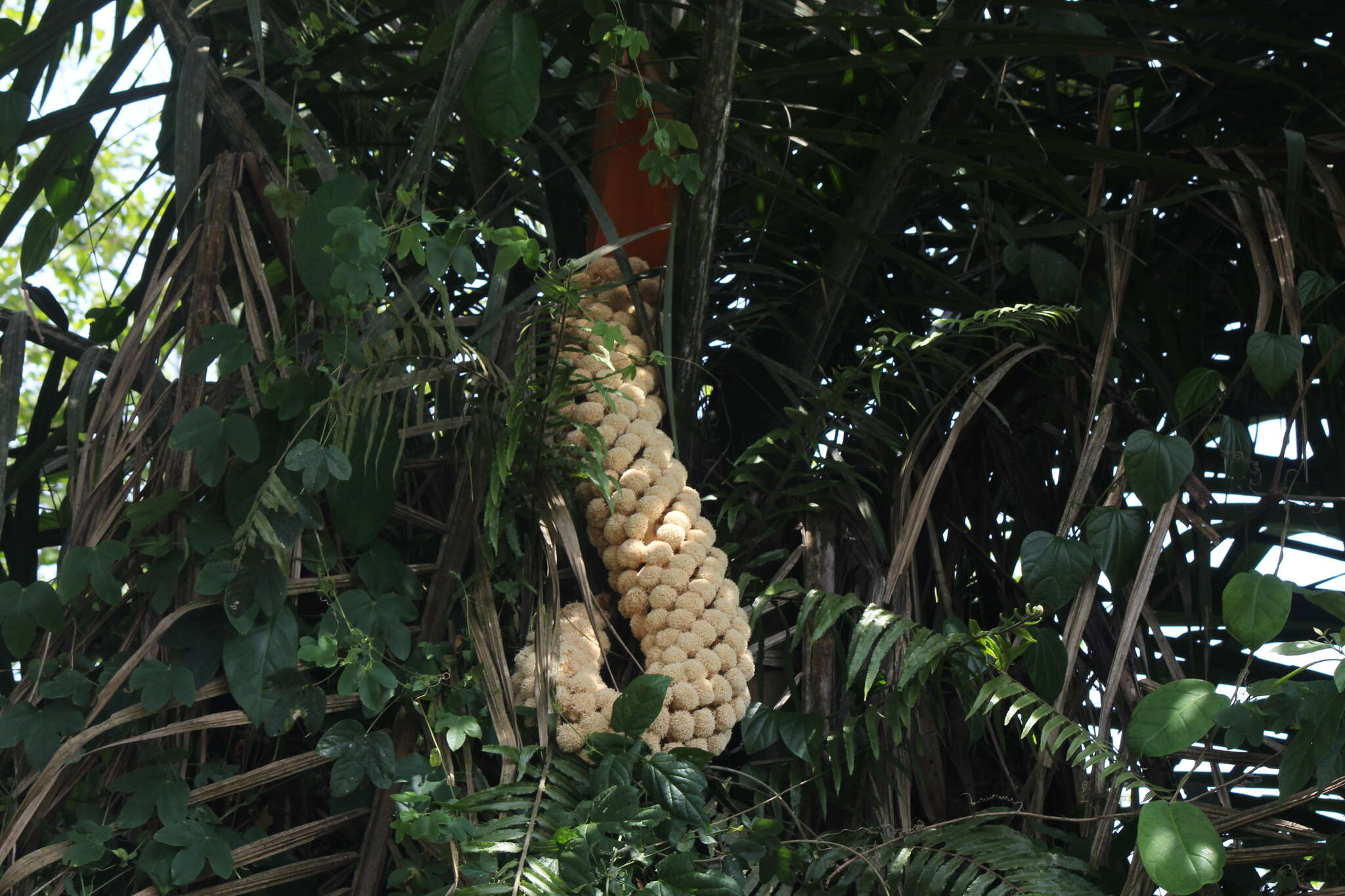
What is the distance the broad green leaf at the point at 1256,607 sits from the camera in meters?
0.92

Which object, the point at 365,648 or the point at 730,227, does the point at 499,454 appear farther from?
the point at 730,227

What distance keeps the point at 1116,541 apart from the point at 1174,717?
19 cm

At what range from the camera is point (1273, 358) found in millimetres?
1040

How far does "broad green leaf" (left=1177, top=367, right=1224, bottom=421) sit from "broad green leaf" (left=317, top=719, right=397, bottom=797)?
729mm

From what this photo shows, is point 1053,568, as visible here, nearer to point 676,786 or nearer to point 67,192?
point 676,786

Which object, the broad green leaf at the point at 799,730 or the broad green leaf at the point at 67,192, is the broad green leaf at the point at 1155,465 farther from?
the broad green leaf at the point at 67,192

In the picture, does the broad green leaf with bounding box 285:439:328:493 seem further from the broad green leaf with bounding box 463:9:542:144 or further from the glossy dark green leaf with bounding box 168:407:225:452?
the broad green leaf with bounding box 463:9:542:144

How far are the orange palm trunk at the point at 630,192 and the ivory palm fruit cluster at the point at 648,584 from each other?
11cm

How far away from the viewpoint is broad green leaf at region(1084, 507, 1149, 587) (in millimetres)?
1031

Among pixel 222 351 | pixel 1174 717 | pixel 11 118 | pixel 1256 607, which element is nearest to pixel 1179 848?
pixel 1174 717

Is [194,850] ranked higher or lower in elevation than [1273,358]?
lower

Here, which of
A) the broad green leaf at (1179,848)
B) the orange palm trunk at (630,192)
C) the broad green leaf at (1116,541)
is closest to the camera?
the broad green leaf at (1179,848)

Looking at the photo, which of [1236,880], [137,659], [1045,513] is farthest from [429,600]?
[1236,880]

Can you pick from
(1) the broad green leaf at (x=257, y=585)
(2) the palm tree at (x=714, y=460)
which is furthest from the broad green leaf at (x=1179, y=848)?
(1) the broad green leaf at (x=257, y=585)
